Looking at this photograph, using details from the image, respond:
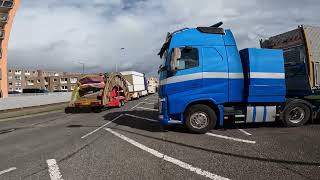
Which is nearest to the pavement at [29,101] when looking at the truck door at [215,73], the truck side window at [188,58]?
the truck side window at [188,58]

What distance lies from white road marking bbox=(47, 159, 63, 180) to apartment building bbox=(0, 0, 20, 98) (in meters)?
54.4

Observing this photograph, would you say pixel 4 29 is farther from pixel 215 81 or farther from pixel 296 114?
pixel 296 114

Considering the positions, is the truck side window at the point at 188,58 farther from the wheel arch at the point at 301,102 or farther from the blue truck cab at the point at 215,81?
the wheel arch at the point at 301,102

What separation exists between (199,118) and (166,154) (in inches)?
126

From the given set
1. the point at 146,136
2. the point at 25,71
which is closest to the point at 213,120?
the point at 146,136

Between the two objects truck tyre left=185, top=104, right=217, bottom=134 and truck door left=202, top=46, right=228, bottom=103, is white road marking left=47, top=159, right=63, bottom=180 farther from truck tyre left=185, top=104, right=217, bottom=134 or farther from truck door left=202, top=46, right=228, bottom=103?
truck door left=202, top=46, right=228, bottom=103

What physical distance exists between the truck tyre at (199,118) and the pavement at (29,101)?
21375 mm

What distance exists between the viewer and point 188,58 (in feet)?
36.3

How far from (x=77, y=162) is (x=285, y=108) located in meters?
7.38

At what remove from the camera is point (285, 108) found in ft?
38.5

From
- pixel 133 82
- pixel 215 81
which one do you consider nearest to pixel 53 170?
pixel 215 81

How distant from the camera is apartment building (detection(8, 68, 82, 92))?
13600 cm

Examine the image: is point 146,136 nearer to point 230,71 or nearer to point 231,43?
point 230,71

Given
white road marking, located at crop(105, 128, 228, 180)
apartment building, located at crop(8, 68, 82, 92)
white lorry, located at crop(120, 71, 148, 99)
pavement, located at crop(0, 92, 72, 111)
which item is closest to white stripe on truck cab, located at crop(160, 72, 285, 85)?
white road marking, located at crop(105, 128, 228, 180)
